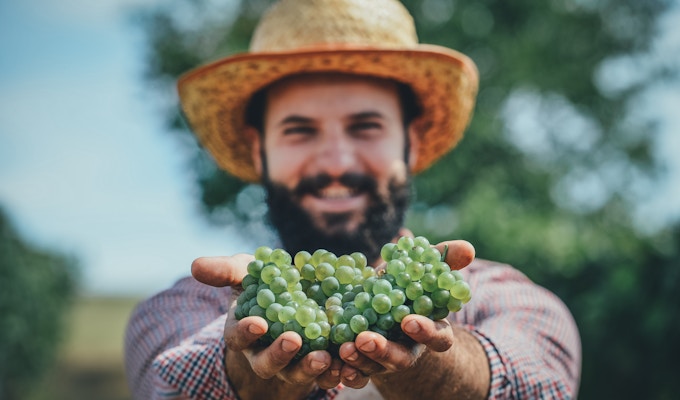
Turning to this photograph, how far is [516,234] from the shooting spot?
9.89 meters

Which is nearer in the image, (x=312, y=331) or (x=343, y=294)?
(x=312, y=331)

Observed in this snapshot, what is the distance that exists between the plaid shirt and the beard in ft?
1.37

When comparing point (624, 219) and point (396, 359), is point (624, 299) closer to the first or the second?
point (396, 359)

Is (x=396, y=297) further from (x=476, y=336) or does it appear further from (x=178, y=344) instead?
(x=178, y=344)

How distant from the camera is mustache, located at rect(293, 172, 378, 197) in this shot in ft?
9.84

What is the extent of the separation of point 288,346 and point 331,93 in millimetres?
1778

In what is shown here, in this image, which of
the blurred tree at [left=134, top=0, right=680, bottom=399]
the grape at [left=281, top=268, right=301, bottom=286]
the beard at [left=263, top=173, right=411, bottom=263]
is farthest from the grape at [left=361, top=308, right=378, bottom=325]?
the blurred tree at [left=134, top=0, right=680, bottom=399]

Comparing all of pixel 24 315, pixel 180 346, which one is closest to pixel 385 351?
pixel 180 346

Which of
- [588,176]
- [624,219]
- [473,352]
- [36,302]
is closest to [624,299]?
[473,352]

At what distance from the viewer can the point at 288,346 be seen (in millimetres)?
1581

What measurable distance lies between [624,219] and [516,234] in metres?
7.94

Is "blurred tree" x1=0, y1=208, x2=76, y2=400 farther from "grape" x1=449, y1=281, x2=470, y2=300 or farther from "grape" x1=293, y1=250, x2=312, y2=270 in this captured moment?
"grape" x1=449, y1=281, x2=470, y2=300

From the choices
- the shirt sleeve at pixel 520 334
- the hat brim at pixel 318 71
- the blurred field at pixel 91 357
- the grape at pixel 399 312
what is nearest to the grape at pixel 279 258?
the grape at pixel 399 312

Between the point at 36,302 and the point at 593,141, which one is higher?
the point at 593,141
